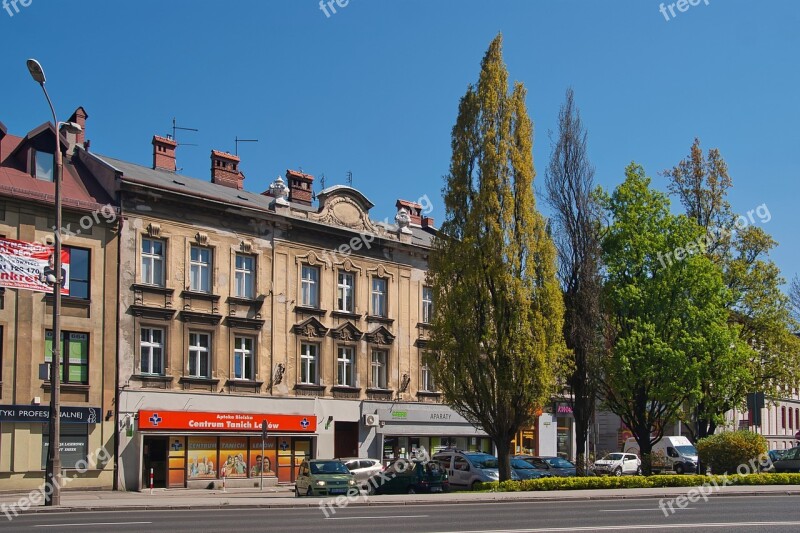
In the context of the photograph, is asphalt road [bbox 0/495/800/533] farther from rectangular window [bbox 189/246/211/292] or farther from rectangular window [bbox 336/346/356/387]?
rectangular window [bbox 336/346/356/387]

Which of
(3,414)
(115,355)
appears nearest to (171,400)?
(115,355)

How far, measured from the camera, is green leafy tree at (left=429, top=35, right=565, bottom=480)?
30.5 metres

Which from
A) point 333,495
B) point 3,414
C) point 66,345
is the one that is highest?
point 66,345

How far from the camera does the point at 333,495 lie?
95.2 feet

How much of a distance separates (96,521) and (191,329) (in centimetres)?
1759

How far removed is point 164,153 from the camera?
41125mm

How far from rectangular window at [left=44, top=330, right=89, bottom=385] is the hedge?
14.5 m

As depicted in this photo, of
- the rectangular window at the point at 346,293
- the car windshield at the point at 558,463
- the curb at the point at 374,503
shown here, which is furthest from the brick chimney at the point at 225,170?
the curb at the point at 374,503

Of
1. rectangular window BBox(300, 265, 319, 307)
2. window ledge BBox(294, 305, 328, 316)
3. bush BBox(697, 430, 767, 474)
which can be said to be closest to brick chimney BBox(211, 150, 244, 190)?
rectangular window BBox(300, 265, 319, 307)

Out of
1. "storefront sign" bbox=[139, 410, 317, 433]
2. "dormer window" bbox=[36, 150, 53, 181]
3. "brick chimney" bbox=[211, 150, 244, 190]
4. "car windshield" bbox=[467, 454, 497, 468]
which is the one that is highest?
"brick chimney" bbox=[211, 150, 244, 190]

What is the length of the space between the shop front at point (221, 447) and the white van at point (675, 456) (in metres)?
17.9

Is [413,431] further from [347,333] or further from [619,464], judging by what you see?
[619,464]

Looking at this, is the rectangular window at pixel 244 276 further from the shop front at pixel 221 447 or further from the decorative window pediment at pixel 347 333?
the shop front at pixel 221 447

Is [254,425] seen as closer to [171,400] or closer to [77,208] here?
[171,400]
